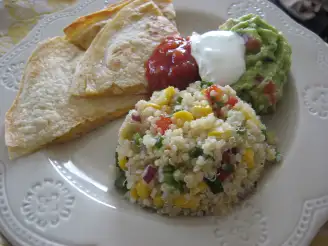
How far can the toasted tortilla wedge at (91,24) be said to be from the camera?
308 cm

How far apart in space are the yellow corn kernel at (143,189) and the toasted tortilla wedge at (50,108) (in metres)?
0.72

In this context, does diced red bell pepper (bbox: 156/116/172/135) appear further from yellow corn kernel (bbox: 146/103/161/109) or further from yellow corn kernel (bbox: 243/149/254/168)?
yellow corn kernel (bbox: 243/149/254/168)

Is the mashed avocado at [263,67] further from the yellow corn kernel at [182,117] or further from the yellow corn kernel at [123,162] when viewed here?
the yellow corn kernel at [123,162]

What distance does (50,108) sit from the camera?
8.87ft

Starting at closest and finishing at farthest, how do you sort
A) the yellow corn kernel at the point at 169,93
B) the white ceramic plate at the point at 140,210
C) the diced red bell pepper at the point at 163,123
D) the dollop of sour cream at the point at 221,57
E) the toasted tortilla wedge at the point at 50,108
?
the white ceramic plate at the point at 140,210
the diced red bell pepper at the point at 163,123
the yellow corn kernel at the point at 169,93
the toasted tortilla wedge at the point at 50,108
the dollop of sour cream at the point at 221,57

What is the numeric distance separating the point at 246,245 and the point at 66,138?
1425 millimetres

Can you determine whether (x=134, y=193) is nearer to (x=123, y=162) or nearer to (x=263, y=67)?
(x=123, y=162)

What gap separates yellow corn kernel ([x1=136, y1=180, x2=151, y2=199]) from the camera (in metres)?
2.22

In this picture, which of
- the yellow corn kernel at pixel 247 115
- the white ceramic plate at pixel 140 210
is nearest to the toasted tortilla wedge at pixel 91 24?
the white ceramic plate at pixel 140 210

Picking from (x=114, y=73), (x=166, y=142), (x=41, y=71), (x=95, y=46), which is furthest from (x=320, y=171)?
(x=41, y=71)

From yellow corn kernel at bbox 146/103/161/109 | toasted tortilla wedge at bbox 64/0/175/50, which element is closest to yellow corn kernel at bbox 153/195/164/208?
yellow corn kernel at bbox 146/103/161/109

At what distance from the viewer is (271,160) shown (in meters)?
2.50

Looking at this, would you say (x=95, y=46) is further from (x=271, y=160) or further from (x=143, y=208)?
(x=271, y=160)

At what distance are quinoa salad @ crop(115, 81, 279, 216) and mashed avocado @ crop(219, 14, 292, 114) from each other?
0.99 ft
